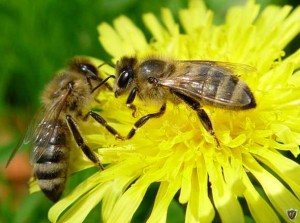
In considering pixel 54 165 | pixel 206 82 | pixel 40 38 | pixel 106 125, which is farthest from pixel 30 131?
pixel 40 38

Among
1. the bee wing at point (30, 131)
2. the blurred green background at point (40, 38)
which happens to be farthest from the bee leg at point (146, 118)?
the blurred green background at point (40, 38)

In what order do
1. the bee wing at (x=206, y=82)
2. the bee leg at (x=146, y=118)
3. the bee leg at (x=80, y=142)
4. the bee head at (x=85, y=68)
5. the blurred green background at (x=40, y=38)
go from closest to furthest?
the bee wing at (x=206, y=82), the bee leg at (x=146, y=118), the bee leg at (x=80, y=142), the bee head at (x=85, y=68), the blurred green background at (x=40, y=38)

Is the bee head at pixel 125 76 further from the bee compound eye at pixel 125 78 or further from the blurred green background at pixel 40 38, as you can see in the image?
the blurred green background at pixel 40 38

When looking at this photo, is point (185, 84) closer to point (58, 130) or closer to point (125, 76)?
point (125, 76)

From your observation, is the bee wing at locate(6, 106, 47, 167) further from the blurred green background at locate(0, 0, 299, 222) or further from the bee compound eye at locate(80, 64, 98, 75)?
the blurred green background at locate(0, 0, 299, 222)

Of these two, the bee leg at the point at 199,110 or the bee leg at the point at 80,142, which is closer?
the bee leg at the point at 199,110

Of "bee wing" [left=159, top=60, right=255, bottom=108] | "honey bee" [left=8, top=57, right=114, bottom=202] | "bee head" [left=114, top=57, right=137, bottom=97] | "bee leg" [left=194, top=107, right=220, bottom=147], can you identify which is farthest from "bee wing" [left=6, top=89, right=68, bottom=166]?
"bee leg" [left=194, top=107, right=220, bottom=147]
